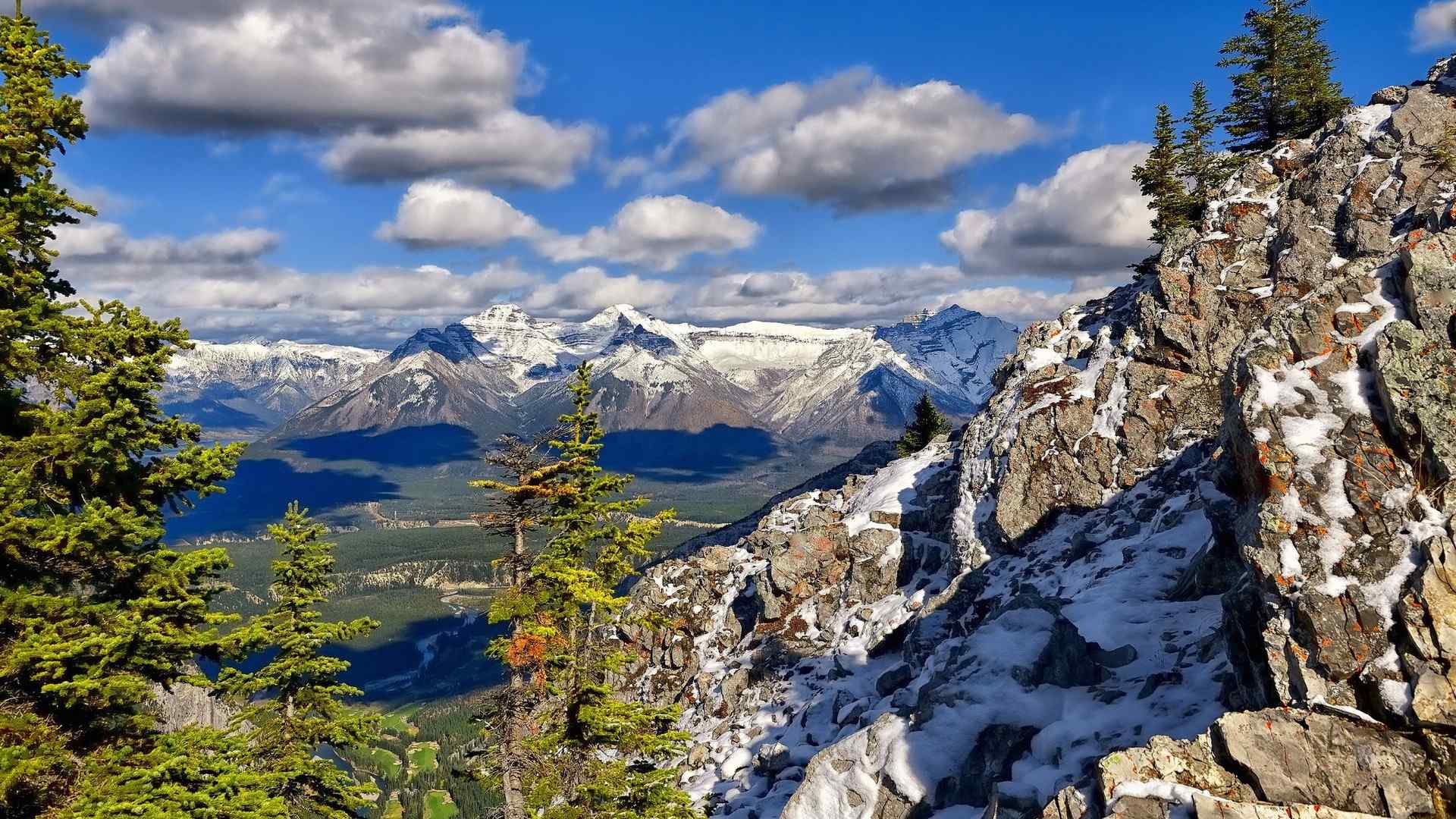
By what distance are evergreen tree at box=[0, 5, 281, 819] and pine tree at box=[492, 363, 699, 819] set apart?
8.87 m

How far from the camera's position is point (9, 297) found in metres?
13.2

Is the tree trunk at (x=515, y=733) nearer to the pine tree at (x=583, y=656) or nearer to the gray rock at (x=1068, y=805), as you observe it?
the pine tree at (x=583, y=656)

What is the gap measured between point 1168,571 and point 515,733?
27.8m

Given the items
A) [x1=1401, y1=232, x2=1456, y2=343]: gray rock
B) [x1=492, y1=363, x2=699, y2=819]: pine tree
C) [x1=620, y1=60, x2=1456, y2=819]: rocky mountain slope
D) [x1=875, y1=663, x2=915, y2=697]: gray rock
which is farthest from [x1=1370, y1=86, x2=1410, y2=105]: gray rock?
[x1=492, y1=363, x2=699, y2=819]: pine tree

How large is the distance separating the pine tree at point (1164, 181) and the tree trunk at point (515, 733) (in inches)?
2595

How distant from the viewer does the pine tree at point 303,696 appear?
75.3ft

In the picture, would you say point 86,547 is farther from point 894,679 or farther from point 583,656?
point 894,679

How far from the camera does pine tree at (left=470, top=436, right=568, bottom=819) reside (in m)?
23.1

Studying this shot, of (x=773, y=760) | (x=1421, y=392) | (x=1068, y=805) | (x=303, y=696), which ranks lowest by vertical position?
(x=773, y=760)

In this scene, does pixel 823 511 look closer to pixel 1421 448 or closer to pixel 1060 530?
pixel 1060 530

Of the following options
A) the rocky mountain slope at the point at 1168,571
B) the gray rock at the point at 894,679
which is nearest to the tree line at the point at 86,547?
the rocky mountain slope at the point at 1168,571

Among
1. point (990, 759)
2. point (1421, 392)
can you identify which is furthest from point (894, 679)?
point (1421, 392)

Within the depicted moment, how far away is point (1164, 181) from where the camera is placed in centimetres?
6731

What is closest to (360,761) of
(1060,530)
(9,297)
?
(1060,530)
